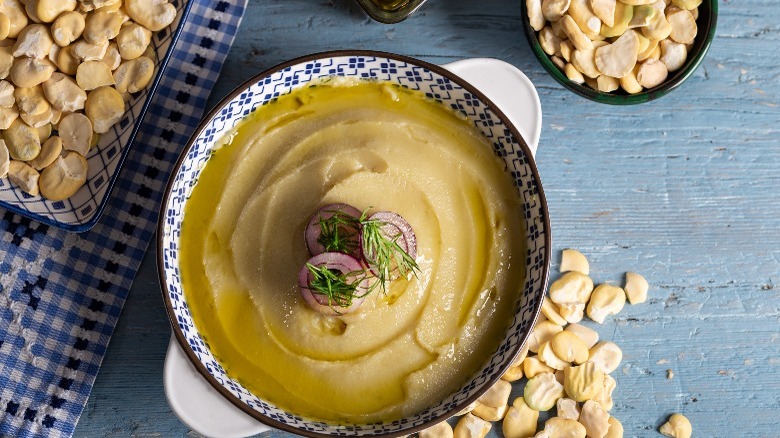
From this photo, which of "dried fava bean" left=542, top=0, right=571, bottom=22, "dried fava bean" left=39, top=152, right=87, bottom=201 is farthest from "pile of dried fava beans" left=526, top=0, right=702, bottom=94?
"dried fava bean" left=39, top=152, right=87, bottom=201

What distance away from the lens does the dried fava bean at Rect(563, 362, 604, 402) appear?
2.25 meters

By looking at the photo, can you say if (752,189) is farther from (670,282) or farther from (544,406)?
(544,406)

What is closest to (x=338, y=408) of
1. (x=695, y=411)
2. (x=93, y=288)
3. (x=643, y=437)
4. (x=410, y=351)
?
(x=410, y=351)

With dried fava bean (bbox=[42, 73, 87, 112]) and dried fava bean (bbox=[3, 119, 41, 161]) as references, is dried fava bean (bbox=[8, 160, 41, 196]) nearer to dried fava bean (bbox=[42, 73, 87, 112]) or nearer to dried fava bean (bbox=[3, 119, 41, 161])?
dried fava bean (bbox=[3, 119, 41, 161])

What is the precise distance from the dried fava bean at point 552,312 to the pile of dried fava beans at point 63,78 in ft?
4.20

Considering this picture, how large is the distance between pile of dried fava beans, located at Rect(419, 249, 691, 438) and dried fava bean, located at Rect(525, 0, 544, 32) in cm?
65

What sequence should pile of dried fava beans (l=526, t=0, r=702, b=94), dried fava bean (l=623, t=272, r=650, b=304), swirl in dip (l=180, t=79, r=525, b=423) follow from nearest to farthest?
swirl in dip (l=180, t=79, r=525, b=423)
pile of dried fava beans (l=526, t=0, r=702, b=94)
dried fava bean (l=623, t=272, r=650, b=304)

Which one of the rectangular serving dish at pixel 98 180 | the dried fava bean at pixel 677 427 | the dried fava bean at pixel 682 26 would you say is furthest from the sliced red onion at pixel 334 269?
the dried fava bean at pixel 682 26

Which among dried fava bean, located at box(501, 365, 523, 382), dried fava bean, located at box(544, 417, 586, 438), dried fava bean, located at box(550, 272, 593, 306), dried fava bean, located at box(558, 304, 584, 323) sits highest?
dried fava bean, located at box(550, 272, 593, 306)

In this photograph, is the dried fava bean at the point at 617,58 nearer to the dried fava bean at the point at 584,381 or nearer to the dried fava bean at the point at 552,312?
the dried fava bean at the point at 552,312

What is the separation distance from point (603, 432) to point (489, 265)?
0.63 metres

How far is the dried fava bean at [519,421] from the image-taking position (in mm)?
2240

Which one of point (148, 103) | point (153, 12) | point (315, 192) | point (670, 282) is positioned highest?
point (153, 12)

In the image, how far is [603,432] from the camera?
2.25m
